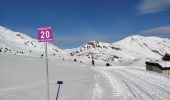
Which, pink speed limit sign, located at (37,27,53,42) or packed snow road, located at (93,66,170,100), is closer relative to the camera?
pink speed limit sign, located at (37,27,53,42)

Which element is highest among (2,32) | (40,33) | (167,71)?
(2,32)

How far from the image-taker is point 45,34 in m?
10.2

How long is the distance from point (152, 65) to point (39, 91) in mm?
51448

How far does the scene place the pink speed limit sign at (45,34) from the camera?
33.3 feet

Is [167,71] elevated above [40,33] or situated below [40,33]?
below

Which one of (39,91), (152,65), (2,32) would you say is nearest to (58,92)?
(39,91)

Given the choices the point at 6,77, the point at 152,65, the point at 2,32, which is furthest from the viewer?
the point at 2,32

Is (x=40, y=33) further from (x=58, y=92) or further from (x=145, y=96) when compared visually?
(x=145, y=96)

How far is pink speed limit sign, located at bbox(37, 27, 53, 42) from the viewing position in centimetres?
1015

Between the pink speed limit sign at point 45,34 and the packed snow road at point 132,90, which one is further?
the packed snow road at point 132,90

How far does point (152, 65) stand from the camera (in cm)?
6362

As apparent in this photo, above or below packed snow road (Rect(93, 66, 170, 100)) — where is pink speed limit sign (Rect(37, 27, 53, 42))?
above

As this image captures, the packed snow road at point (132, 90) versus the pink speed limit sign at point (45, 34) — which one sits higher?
the pink speed limit sign at point (45, 34)

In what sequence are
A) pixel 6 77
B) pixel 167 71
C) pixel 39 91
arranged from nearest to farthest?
1. pixel 39 91
2. pixel 6 77
3. pixel 167 71
